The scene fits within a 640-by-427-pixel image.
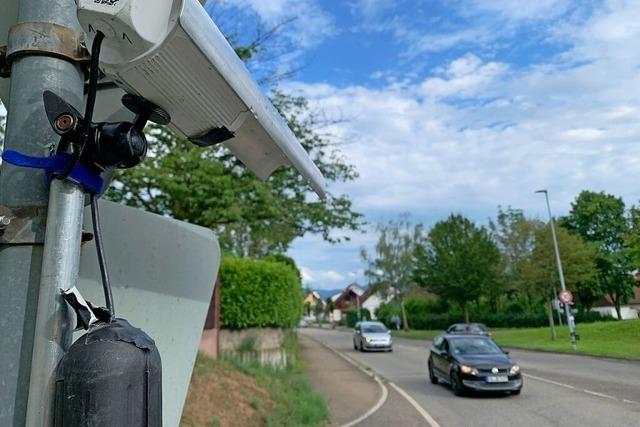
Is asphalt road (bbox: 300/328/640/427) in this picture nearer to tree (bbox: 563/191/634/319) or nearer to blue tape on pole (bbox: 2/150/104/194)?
blue tape on pole (bbox: 2/150/104/194)

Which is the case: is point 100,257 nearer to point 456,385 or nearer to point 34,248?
point 34,248

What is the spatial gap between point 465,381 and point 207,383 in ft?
22.2

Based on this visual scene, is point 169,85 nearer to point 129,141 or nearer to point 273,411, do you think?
point 129,141

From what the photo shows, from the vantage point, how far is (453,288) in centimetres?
4859

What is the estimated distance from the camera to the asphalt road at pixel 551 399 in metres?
9.84

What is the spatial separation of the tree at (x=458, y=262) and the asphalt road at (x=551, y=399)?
2890 centimetres

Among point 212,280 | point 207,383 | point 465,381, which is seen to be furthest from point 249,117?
point 465,381

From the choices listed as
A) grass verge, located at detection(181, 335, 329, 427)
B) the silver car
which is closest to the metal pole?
grass verge, located at detection(181, 335, 329, 427)

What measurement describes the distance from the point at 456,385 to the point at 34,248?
1348cm

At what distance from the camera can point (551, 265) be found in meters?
33.5

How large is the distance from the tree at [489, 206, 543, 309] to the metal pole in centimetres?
3692

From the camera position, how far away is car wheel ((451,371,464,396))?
43.1 feet

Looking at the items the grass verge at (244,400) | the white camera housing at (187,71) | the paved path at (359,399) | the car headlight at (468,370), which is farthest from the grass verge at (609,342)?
the white camera housing at (187,71)

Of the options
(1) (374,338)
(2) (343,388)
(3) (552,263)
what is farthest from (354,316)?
(2) (343,388)
